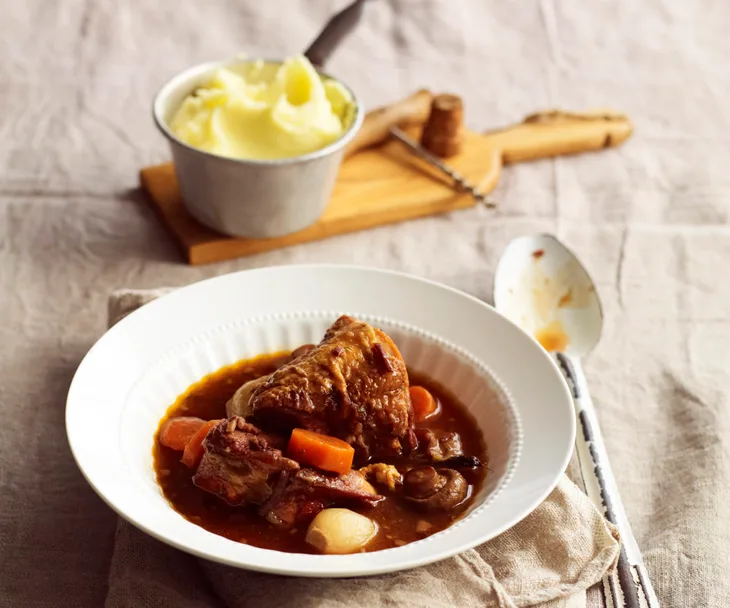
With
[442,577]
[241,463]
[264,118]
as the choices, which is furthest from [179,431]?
[264,118]

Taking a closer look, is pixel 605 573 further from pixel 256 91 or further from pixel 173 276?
pixel 256 91

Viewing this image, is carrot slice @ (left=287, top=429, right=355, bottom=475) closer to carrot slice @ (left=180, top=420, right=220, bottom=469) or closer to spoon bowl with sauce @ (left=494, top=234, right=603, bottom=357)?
carrot slice @ (left=180, top=420, right=220, bottom=469)

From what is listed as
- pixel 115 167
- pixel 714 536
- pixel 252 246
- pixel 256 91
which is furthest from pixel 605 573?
pixel 115 167

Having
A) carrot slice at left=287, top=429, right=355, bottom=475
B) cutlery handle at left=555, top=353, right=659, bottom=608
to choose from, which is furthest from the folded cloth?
carrot slice at left=287, top=429, right=355, bottom=475

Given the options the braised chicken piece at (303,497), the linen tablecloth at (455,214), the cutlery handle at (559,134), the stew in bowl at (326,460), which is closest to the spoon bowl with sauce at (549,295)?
the linen tablecloth at (455,214)

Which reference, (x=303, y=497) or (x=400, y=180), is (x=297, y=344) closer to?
(x=303, y=497)

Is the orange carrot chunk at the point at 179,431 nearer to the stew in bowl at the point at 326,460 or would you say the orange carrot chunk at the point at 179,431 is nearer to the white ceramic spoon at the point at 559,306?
the stew in bowl at the point at 326,460


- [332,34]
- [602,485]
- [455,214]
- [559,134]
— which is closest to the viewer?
[602,485]
